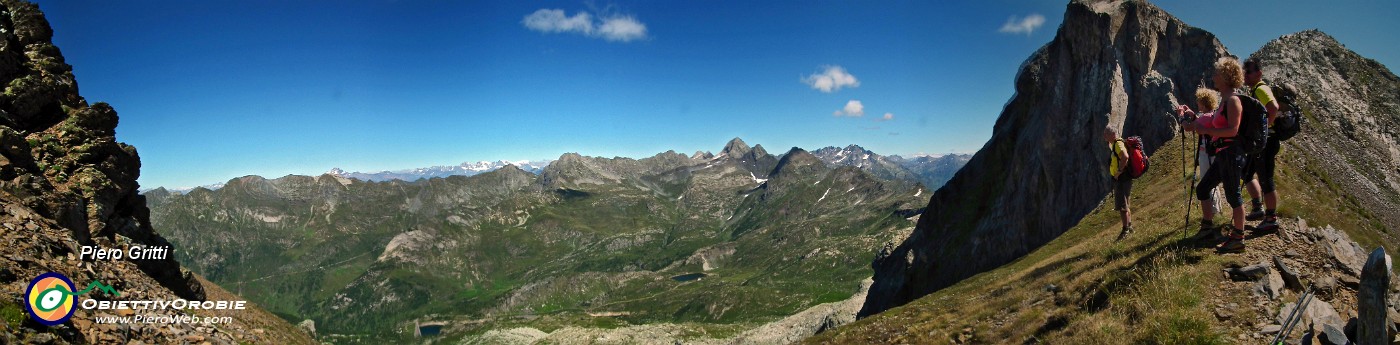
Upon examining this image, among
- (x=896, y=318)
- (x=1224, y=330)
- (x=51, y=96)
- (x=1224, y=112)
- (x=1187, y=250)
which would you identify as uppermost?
(x=51, y=96)

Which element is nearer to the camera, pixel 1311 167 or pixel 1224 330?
pixel 1224 330

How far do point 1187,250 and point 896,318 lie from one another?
14.5 metres

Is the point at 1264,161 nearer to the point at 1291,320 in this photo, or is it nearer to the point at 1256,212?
the point at 1256,212

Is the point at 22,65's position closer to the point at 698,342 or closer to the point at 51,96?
the point at 51,96

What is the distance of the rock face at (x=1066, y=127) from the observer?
5238cm

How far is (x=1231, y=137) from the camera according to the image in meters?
15.2

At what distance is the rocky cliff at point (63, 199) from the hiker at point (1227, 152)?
29943 millimetres

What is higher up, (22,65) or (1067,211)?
(22,65)

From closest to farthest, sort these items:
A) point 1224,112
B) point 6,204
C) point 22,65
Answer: point 1224,112
point 6,204
point 22,65

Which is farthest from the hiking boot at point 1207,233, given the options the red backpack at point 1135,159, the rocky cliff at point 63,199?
the rocky cliff at point 63,199

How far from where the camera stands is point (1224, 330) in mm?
11820

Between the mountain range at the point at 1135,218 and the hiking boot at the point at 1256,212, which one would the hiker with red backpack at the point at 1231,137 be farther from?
the mountain range at the point at 1135,218

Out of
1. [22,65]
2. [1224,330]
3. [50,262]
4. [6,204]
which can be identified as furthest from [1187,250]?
[22,65]

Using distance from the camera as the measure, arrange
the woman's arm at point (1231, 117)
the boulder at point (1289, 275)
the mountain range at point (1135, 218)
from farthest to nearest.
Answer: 1. the woman's arm at point (1231, 117)
2. the mountain range at point (1135, 218)
3. the boulder at point (1289, 275)
